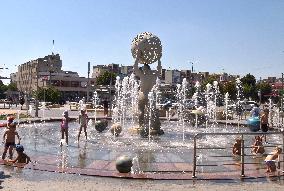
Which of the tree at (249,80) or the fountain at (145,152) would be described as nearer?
the fountain at (145,152)

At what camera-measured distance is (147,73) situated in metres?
21.7

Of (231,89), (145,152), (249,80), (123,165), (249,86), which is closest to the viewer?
(123,165)

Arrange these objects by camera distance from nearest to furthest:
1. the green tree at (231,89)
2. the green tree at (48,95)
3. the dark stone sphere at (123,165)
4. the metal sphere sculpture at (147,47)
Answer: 1. the dark stone sphere at (123,165)
2. the metal sphere sculpture at (147,47)
3. the green tree at (48,95)
4. the green tree at (231,89)

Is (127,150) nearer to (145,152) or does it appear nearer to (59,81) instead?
(145,152)

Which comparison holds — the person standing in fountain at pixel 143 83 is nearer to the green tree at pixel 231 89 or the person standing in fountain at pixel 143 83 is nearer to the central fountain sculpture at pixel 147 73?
the central fountain sculpture at pixel 147 73

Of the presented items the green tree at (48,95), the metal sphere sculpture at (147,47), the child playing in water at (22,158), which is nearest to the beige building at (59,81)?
the green tree at (48,95)

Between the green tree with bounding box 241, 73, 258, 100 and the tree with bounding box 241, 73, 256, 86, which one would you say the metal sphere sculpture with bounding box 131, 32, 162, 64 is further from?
the tree with bounding box 241, 73, 256, 86

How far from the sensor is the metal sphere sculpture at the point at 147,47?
21.5m

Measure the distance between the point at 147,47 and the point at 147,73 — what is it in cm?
132

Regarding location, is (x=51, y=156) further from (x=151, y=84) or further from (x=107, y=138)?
(x=151, y=84)

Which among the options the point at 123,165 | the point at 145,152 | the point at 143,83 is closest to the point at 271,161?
the point at 123,165

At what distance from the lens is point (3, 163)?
12.9 meters

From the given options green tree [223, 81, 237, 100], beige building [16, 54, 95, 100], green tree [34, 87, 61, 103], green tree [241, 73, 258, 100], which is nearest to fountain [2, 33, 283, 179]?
green tree [34, 87, 61, 103]

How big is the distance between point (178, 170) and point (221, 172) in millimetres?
1226
